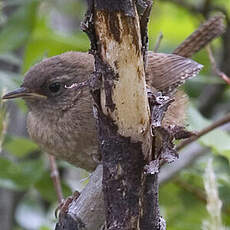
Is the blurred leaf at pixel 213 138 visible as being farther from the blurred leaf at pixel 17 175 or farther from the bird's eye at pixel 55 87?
the blurred leaf at pixel 17 175

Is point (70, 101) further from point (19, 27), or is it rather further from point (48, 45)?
point (48, 45)

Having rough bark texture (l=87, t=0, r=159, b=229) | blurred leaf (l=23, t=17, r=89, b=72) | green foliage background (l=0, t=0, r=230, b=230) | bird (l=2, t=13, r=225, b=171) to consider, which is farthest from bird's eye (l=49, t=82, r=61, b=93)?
rough bark texture (l=87, t=0, r=159, b=229)

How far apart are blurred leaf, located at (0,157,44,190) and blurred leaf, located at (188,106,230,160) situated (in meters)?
0.87

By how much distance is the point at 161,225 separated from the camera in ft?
6.23

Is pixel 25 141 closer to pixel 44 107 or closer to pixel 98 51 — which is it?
pixel 44 107

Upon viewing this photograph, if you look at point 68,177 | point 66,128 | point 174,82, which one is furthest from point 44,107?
point 68,177

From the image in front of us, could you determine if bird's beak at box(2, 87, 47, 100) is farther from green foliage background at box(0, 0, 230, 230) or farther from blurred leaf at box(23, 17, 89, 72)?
blurred leaf at box(23, 17, 89, 72)

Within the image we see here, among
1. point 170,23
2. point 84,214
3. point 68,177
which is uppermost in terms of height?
point 84,214

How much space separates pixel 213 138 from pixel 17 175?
1076 mm

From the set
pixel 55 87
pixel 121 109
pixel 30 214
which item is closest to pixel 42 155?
pixel 30 214

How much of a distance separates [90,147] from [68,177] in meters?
2.19

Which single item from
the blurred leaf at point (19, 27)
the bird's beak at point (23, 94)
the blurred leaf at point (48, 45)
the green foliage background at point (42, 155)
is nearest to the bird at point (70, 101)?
the bird's beak at point (23, 94)

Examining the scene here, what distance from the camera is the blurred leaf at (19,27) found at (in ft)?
12.2

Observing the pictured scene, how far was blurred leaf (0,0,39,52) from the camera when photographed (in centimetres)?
373
